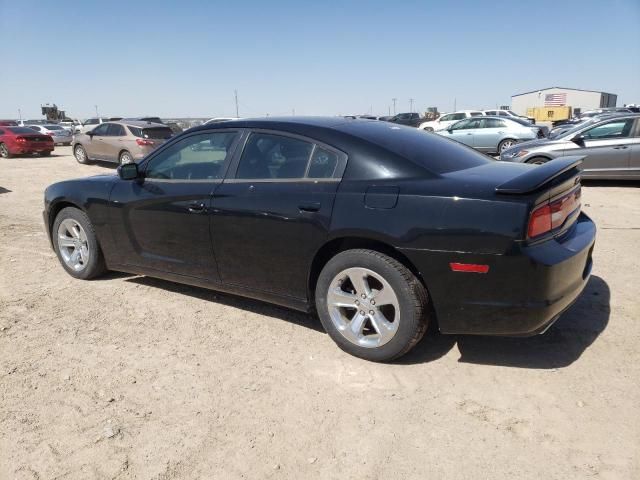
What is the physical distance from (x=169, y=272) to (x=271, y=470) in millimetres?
2277

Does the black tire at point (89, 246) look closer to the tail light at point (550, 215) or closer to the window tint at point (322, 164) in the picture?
the window tint at point (322, 164)

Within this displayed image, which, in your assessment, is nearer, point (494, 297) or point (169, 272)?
point (494, 297)

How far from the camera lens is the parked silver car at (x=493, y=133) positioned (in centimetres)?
1659

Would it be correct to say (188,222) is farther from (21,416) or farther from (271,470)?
(271,470)

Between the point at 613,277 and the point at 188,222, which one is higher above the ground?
the point at 188,222

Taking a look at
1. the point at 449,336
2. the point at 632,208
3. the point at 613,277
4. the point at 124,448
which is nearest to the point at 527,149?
the point at 632,208

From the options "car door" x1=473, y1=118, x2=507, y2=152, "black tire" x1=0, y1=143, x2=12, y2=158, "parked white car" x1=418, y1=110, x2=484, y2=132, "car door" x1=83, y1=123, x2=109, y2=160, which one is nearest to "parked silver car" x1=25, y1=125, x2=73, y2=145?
"black tire" x1=0, y1=143, x2=12, y2=158

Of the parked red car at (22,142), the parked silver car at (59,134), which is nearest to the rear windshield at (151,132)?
the parked red car at (22,142)

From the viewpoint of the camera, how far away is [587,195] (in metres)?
9.43

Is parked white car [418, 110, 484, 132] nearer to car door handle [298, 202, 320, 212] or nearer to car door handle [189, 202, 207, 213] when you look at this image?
car door handle [189, 202, 207, 213]

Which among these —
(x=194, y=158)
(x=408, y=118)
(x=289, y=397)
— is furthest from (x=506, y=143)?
(x=408, y=118)

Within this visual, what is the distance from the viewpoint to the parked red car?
20219 millimetres

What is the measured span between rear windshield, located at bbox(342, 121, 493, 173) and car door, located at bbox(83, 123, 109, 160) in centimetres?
1478

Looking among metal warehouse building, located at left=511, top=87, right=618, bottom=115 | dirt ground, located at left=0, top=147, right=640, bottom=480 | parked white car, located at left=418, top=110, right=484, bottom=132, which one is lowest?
Answer: metal warehouse building, located at left=511, top=87, right=618, bottom=115
